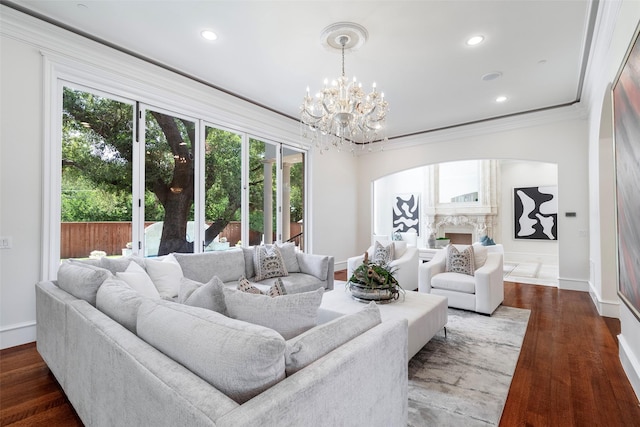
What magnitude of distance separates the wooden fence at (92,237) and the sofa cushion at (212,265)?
2.83 ft

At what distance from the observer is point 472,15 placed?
2863mm

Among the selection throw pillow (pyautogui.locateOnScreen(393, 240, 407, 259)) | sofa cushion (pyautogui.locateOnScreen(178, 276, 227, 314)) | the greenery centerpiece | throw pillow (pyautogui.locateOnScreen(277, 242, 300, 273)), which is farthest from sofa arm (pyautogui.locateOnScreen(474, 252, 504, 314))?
sofa cushion (pyautogui.locateOnScreen(178, 276, 227, 314))

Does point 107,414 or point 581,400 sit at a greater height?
point 107,414

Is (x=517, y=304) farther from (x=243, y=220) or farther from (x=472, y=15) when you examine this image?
(x=243, y=220)

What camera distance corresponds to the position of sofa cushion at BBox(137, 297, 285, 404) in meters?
0.93

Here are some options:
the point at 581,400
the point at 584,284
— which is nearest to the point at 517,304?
the point at 584,284

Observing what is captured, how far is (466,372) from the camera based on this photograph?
8.05 feet

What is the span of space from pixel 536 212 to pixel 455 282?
6.05 meters

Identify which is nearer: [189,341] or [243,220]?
[189,341]

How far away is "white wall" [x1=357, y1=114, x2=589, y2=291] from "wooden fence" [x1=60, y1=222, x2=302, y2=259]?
229 inches

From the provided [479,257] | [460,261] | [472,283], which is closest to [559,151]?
[479,257]

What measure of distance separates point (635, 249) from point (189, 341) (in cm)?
278

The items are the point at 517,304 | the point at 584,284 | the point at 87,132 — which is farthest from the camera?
the point at 584,284

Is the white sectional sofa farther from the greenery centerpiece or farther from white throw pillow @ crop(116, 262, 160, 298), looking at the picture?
the greenery centerpiece
